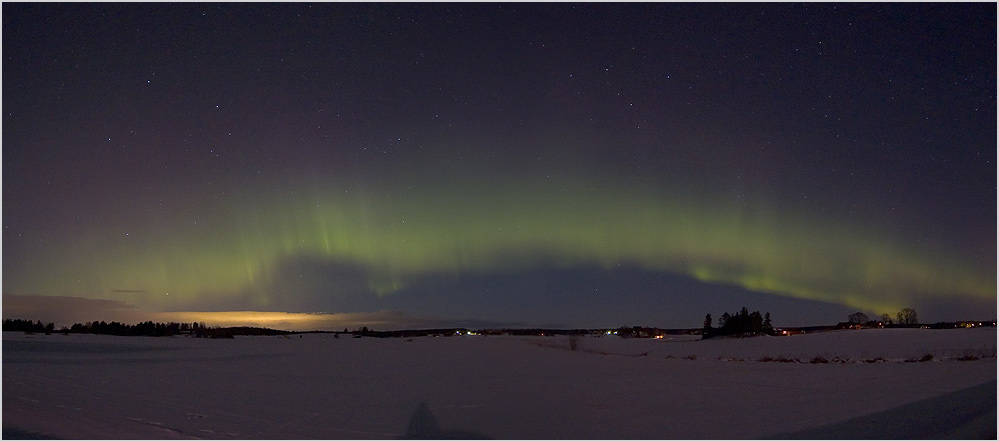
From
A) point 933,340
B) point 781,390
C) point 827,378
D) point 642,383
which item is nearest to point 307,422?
point 642,383

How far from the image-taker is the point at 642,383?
20422 mm

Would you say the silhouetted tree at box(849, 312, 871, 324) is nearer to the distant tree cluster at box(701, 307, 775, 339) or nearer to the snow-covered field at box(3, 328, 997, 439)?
the distant tree cluster at box(701, 307, 775, 339)

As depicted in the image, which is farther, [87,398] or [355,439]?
[87,398]

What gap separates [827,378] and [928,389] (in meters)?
4.87

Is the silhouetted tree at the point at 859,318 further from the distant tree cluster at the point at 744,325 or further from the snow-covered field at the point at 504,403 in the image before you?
the snow-covered field at the point at 504,403

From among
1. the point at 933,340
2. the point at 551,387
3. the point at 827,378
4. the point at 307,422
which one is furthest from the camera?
the point at 933,340

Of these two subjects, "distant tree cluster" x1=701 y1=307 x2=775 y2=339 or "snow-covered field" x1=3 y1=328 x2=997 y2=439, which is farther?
"distant tree cluster" x1=701 y1=307 x2=775 y2=339

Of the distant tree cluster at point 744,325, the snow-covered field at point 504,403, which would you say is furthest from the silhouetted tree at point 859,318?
the snow-covered field at point 504,403

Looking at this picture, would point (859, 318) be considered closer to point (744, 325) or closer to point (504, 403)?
point (744, 325)

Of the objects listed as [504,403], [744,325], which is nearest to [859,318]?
[744,325]

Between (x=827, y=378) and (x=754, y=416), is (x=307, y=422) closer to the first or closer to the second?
(x=754, y=416)

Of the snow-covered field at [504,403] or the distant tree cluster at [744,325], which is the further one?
the distant tree cluster at [744,325]

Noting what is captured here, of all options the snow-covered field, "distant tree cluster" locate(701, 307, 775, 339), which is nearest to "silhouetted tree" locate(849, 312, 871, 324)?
"distant tree cluster" locate(701, 307, 775, 339)

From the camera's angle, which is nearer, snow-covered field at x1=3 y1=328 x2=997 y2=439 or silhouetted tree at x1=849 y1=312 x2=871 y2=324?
snow-covered field at x1=3 y1=328 x2=997 y2=439
